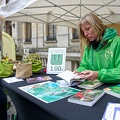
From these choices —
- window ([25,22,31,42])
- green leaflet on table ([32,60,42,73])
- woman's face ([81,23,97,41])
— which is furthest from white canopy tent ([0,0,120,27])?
window ([25,22,31,42])

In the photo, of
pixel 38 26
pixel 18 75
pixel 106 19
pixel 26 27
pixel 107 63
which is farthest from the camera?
pixel 26 27

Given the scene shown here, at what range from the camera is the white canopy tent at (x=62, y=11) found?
3516 mm

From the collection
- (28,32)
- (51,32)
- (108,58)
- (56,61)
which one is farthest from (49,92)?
(28,32)

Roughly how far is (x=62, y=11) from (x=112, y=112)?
3592 mm

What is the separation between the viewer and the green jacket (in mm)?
1282

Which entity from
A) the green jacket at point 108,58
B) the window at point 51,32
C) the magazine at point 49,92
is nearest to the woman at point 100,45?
the green jacket at point 108,58

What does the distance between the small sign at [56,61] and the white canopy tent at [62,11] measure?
1537 millimetres

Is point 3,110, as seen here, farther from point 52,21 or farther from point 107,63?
point 52,21

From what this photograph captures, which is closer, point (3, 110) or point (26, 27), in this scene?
point (3, 110)

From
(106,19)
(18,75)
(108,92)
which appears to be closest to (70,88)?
(108,92)

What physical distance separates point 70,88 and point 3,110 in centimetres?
54

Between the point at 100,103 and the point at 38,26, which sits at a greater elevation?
the point at 38,26

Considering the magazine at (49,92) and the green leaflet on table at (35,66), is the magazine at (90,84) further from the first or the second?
the green leaflet on table at (35,66)

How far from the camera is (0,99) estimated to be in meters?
1.19
